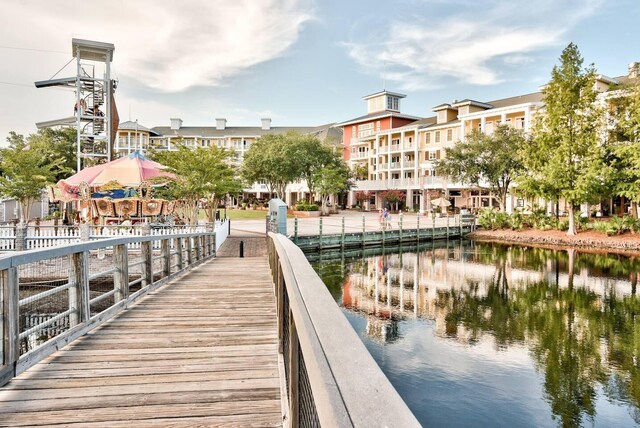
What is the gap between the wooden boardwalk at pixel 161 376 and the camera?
3.26m

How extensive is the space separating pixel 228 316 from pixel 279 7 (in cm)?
2040

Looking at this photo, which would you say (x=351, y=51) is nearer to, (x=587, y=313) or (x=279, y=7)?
(x=279, y=7)

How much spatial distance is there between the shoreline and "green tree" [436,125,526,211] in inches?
167

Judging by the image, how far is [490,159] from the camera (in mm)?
37094

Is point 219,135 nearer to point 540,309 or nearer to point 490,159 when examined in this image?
point 490,159

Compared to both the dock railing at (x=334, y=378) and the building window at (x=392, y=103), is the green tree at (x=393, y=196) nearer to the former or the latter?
the building window at (x=392, y=103)

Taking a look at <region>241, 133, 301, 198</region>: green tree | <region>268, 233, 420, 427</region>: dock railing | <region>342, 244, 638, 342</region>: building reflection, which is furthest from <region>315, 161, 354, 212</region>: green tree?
<region>268, 233, 420, 427</region>: dock railing

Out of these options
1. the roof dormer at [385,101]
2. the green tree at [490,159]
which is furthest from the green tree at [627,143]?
the roof dormer at [385,101]

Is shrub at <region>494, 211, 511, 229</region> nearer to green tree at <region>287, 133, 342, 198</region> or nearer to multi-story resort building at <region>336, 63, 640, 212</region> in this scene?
multi-story resort building at <region>336, 63, 640, 212</region>

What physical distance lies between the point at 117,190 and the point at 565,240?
1120 inches

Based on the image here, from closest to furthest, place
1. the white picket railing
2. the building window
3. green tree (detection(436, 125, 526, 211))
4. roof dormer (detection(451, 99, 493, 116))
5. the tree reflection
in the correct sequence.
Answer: the tree reflection < the white picket railing < green tree (detection(436, 125, 526, 211)) < roof dormer (detection(451, 99, 493, 116)) < the building window

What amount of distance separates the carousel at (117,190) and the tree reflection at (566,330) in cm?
1209

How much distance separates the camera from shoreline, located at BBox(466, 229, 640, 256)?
94.4ft

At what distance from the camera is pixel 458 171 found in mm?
38844
